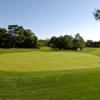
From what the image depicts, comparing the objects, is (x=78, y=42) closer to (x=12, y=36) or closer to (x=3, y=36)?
(x=12, y=36)

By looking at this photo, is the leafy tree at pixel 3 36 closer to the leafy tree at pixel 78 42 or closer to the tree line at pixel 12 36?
the tree line at pixel 12 36

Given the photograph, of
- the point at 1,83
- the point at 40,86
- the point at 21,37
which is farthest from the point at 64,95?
the point at 21,37

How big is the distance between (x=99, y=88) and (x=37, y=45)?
53.9 meters

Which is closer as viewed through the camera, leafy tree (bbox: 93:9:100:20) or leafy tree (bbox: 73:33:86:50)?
leafy tree (bbox: 93:9:100:20)

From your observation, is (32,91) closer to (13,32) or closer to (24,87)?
(24,87)

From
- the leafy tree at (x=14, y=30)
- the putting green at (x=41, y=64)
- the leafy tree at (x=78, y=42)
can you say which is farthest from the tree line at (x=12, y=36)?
the putting green at (x=41, y=64)

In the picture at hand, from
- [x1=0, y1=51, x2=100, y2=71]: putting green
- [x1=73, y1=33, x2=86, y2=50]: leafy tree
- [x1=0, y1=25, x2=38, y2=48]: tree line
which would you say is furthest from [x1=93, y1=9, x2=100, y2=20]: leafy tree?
[x1=73, y1=33, x2=86, y2=50]: leafy tree

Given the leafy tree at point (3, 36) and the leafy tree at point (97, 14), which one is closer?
the leafy tree at point (97, 14)

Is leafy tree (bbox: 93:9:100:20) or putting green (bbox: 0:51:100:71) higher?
leafy tree (bbox: 93:9:100:20)

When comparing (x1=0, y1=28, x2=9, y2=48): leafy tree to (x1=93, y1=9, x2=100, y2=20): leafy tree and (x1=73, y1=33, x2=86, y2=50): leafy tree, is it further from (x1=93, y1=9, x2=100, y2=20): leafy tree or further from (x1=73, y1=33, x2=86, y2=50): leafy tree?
(x1=93, y1=9, x2=100, y2=20): leafy tree

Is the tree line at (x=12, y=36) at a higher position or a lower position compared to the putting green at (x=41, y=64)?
higher

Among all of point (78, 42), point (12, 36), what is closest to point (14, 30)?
point (12, 36)

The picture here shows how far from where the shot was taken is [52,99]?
3586 millimetres

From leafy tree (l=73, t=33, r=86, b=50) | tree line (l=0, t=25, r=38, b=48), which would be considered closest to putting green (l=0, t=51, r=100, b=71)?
tree line (l=0, t=25, r=38, b=48)
